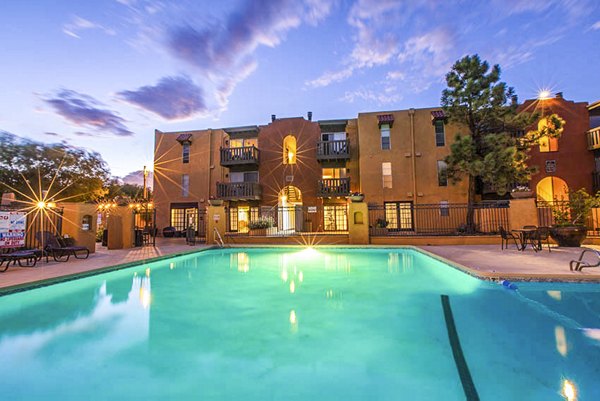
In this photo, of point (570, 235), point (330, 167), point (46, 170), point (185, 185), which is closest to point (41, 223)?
point (185, 185)

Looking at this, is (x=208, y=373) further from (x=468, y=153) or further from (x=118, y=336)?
(x=468, y=153)

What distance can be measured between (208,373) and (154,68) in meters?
18.4

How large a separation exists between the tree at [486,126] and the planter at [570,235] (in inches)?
159

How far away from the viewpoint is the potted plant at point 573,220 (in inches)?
422

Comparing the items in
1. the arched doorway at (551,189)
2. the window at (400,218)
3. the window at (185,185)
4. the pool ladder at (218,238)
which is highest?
the window at (185,185)

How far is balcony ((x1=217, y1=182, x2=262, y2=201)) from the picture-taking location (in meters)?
19.8

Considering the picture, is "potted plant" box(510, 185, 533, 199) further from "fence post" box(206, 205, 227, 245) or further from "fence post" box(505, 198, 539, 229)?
"fence post" box(206, 205, 227, 245)

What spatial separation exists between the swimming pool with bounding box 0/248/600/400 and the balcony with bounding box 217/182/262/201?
12.5 metres

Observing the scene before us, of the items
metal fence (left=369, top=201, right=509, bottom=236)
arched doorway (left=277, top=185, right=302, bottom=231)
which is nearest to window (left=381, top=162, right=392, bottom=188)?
metal fence (left=369, top=201, right=509, bottom=236)

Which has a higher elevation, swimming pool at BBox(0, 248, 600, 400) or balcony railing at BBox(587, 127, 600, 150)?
balcony railing at BBox(587, 127, 600, 150)

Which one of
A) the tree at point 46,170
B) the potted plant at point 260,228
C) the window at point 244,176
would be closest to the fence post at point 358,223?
the potted plant at point 260,228

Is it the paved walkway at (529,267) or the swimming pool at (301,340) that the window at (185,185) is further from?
the paved walkway at (529,267)

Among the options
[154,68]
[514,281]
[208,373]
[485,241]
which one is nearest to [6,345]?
[208,373]

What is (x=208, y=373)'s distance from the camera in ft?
10.6
